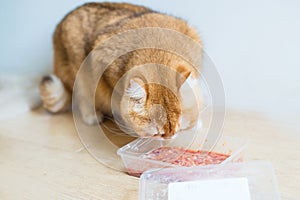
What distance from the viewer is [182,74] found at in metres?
1.20

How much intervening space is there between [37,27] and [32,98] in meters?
0.39

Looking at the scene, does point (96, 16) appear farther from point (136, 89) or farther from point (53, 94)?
point (136, 89)

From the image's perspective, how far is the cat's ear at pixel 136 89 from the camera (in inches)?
44.9

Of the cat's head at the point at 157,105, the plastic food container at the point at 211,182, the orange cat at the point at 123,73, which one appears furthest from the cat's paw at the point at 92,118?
the plastic food container at the point at 211,182

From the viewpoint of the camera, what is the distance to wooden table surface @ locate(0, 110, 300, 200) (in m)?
1.16

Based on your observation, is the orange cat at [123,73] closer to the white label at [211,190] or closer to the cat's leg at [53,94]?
the cat's leg at [53,94]

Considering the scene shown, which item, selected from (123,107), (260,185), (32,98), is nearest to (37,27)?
(32,98)

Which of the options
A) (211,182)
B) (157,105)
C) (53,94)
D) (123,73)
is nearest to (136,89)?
(157,105)

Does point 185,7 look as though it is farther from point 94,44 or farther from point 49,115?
point 49,115

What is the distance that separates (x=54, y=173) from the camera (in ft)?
4.22

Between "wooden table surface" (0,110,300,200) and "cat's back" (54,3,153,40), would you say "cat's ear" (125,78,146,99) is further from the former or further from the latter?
"cat's back" (54,3,153,40)

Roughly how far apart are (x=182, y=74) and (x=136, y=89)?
0.16 m

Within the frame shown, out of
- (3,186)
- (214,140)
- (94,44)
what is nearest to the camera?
(3,186)

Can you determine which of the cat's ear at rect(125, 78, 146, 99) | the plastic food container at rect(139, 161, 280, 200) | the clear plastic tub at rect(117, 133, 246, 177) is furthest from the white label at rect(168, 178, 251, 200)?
the cat's ear at rect(125, 78, 146, 99)
